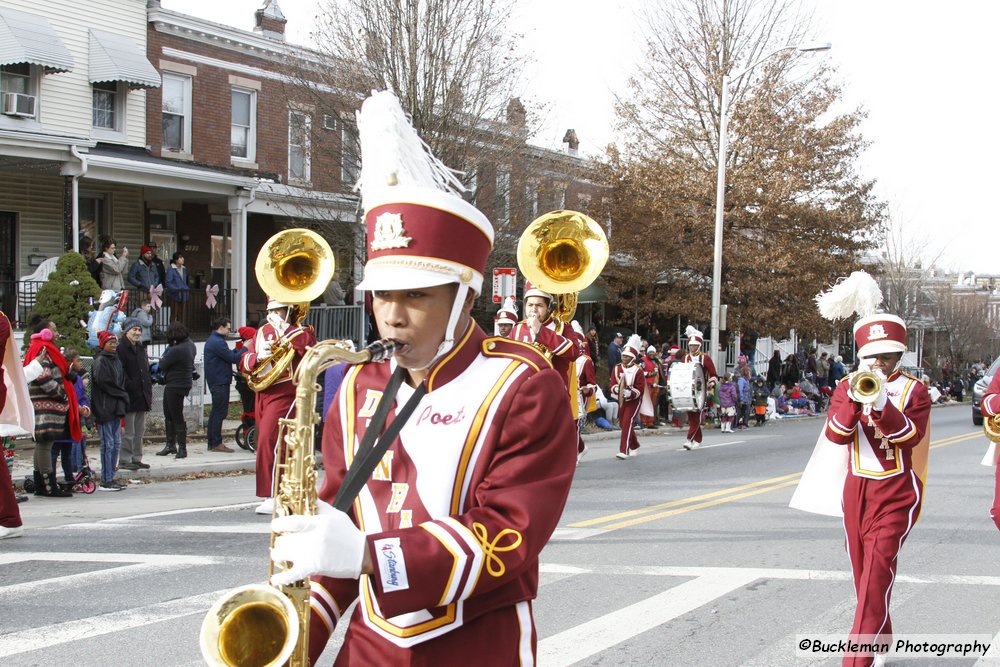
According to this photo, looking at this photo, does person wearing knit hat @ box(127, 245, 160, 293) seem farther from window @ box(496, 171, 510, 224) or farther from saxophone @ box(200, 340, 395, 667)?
saxophone @ box(200, 340, 395, 667)

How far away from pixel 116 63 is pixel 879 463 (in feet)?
64.2

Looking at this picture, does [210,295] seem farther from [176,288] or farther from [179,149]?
[179,149]

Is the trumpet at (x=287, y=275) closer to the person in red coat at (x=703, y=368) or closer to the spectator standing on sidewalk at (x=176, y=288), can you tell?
the person in red coat at (x=703, y=368)

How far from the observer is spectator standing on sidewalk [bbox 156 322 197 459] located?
1416 cm

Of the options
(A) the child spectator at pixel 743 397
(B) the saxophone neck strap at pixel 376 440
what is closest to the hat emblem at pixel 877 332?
(B) the saxophone neck strap at pixel 376 440

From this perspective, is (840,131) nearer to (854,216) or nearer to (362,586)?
(854,216)

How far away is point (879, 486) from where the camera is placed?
5.96 meters

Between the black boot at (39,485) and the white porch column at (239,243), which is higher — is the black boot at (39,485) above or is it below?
below

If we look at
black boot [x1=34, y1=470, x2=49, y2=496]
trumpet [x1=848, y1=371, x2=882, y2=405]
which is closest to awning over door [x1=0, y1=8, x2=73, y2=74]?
black boot [x1=34, y1=470, x2=49, y2=496]

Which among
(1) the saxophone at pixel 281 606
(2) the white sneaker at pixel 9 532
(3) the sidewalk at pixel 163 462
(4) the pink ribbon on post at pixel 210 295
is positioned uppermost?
(4) the pink ribbon on post at pixel 210 295

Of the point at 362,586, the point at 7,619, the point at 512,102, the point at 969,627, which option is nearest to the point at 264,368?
the point at 7,619

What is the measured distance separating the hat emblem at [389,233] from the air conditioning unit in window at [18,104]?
2010 cm

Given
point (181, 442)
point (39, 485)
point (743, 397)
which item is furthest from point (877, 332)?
point (743, 397)

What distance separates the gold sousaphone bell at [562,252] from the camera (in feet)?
23.5
